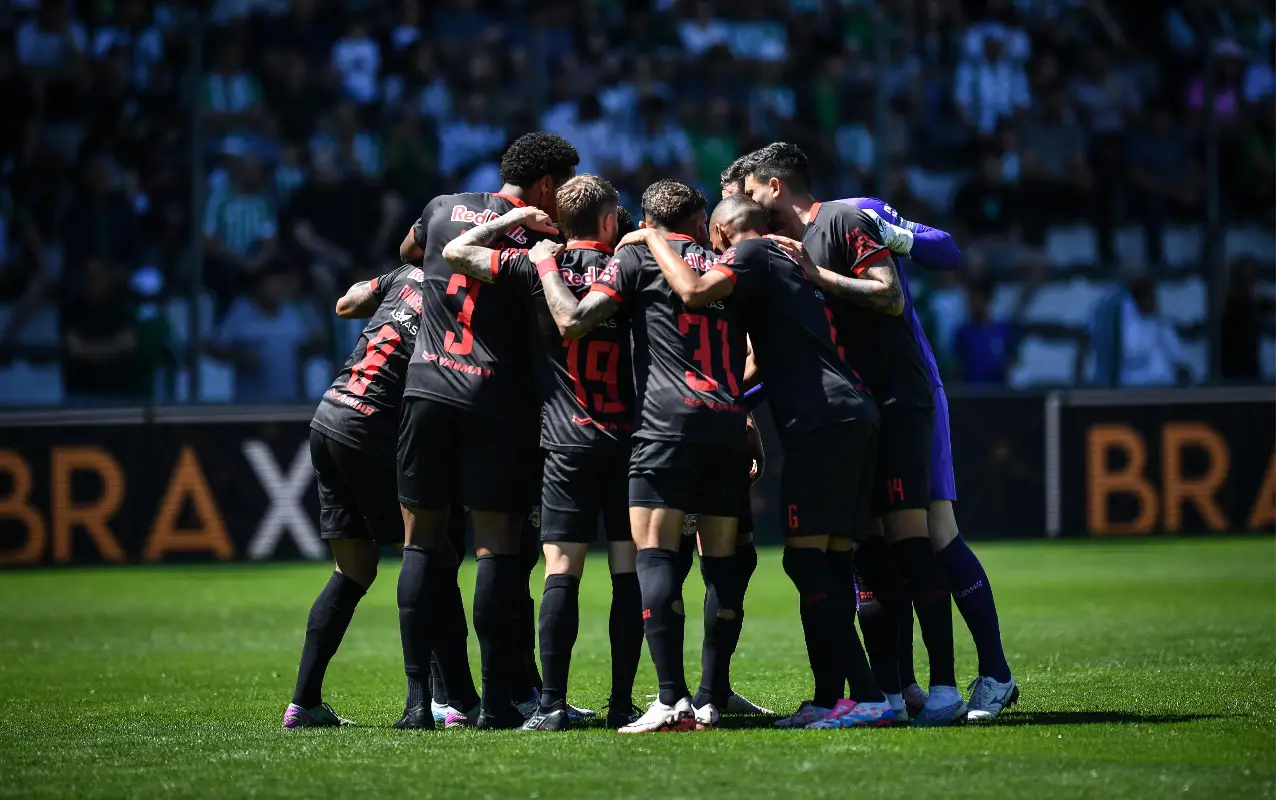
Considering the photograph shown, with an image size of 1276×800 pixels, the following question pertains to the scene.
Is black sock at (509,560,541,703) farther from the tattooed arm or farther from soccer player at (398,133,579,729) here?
the tattooed arm

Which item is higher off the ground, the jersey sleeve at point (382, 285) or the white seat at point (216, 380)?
the jersey sleeve at point (382, 285)

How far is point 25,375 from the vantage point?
14.1 metres

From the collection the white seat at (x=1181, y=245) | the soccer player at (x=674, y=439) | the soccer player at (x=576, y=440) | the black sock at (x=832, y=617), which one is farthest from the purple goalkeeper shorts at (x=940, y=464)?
the white seat at (x=1181, y=245)

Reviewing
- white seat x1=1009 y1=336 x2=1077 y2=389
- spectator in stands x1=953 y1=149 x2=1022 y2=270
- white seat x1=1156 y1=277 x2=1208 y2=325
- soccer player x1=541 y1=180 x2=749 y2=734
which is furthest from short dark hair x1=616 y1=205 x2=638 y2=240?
white seat x1=1156 y1=277 x2=1208 y2=325

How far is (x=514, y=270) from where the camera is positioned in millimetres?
6477

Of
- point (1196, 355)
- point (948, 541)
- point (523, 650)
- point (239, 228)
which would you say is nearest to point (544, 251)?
point (523, 650)

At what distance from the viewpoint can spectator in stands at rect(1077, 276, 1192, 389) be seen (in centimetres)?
1580

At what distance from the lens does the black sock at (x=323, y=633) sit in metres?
6.77

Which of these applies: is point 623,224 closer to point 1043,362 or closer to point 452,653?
point 452,653

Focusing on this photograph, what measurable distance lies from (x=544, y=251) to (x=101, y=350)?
352 inches

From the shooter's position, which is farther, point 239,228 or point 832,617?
point 239,228

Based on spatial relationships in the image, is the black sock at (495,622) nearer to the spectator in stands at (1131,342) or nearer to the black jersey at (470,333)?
the black jersey at (470,333)

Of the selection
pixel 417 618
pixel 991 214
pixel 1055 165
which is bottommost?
pixel 417 618

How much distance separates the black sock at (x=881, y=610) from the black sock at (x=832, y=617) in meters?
0.33
